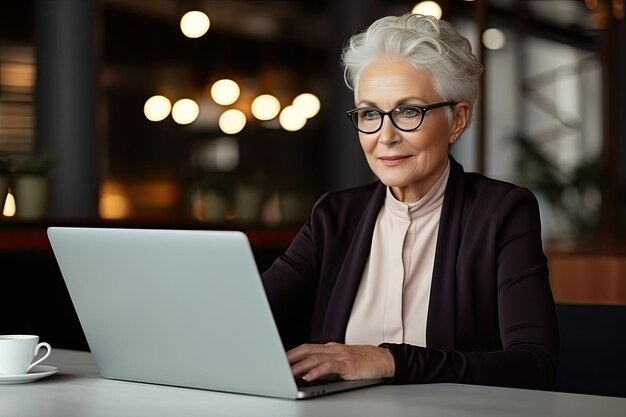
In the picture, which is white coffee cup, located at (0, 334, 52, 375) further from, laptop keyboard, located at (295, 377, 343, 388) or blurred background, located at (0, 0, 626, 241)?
blurred background, located at (0, 0, 626, 241)

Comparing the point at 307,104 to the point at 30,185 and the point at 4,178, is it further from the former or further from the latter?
the point at 4,178

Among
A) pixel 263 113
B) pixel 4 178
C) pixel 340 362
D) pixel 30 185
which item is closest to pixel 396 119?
pixel 340 362

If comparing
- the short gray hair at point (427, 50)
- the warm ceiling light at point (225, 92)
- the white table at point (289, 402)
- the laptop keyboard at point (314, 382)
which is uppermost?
the warm ceiling light at point (225, 92)

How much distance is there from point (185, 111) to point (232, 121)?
0.44 metres

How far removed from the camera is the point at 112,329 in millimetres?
1689

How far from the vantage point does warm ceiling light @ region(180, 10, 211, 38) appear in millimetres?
7727

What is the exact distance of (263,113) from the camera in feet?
27.9

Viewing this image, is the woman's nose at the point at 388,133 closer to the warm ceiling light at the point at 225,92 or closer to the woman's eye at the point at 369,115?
the woman's eye at the point at 369,115

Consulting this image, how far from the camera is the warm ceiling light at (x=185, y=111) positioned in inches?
315

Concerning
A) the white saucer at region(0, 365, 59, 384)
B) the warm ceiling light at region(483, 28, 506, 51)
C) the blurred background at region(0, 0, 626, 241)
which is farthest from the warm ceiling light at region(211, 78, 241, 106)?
the white saucer at region(0, 365, 59, 384)

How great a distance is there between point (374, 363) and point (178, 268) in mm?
367

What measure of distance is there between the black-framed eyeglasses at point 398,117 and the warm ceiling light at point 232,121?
6075mm

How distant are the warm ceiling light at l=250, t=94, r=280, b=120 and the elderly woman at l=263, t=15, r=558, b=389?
19.9ft

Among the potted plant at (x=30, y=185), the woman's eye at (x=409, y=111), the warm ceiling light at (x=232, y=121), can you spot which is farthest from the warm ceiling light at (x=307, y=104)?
the woman's eye at (x=409, y=111)
